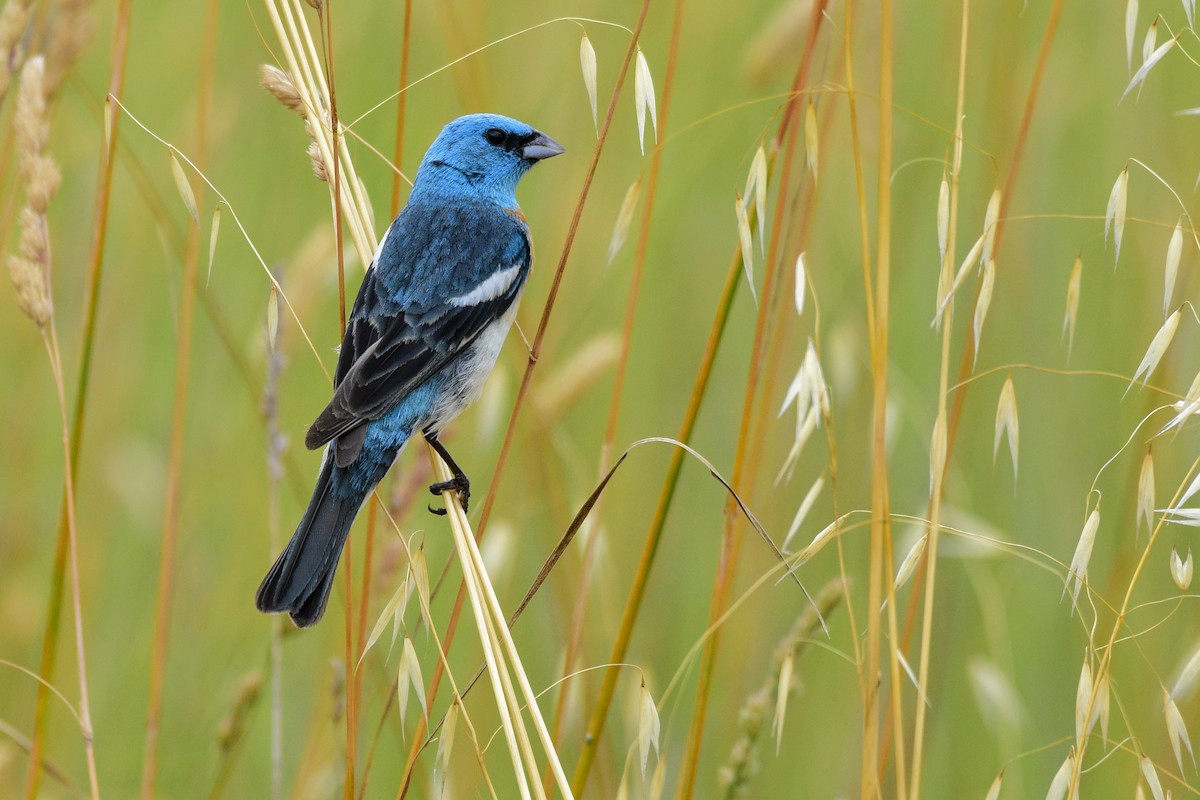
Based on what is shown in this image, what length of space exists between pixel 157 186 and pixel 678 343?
1901 mm

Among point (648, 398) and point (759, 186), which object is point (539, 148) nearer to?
point (648, 398)

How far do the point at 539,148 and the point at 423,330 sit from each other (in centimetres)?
72

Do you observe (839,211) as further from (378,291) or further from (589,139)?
(378,291)

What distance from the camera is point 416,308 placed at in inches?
107

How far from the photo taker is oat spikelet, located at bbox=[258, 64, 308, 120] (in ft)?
6.19

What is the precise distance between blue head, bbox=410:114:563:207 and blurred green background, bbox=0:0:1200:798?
0.18 m

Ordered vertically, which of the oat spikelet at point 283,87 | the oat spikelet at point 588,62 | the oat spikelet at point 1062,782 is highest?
the oat spikelet at point 588,62

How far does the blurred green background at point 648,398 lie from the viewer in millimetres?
2773

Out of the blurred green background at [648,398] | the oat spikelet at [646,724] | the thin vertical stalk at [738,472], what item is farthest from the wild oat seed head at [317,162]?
the oat spikelet at [646,724]

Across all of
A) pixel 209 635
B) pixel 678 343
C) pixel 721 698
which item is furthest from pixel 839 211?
pixel 209 635

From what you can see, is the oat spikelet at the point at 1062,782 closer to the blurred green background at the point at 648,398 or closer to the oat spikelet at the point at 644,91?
the blurred green background at the point at 648,398

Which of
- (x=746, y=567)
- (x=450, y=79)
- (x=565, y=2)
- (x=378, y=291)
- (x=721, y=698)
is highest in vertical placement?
(x=565, y=2)

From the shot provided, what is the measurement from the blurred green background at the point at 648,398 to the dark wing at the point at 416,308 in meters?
0.14

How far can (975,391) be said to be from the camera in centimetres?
317
